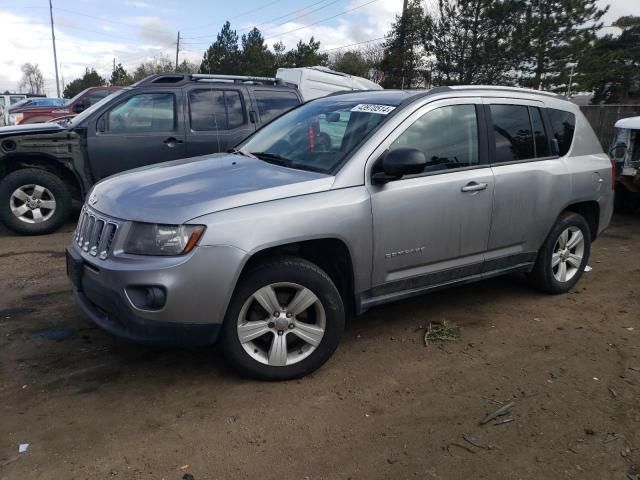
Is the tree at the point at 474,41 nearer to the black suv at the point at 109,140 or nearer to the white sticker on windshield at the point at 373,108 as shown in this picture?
the black suv at the point at 109,140

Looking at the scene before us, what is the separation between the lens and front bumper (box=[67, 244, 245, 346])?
2852mm

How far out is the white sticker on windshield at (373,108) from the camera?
3.72m

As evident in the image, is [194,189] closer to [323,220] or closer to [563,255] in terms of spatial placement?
[323,220]

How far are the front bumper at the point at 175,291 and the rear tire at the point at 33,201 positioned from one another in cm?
428

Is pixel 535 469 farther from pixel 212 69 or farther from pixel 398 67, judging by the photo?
pixel 212 69

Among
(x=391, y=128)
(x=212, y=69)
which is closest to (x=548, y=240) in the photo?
(x=391, y=128)

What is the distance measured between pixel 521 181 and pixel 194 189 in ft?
8.20

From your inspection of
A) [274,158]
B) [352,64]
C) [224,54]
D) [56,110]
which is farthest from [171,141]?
[224,54]

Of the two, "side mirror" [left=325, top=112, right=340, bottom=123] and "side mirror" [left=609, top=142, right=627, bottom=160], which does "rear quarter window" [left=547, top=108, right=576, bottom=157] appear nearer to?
"side mirror" [left=325, top=112, right=340, bottom=123]

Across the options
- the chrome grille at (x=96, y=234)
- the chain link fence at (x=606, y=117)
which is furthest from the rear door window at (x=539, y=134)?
the chain link fence at (x=606, y=117)

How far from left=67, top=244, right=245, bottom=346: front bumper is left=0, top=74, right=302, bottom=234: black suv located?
3926 millimetres

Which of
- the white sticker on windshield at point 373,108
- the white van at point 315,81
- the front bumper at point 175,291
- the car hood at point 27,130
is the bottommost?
the front bumper at point 175,291

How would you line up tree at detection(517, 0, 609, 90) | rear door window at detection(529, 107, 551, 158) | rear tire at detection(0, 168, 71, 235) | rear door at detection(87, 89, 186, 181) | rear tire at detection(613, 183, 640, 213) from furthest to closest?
tree at detection(517, 0, 609, 90) < rear tire at detection(613, 183, 640, 213) < rear door at detection(87, 89, 186, 181) < rear tire at detection(0, 168, 71, 235) < rear door window at detection(529, 107, 551, 158)

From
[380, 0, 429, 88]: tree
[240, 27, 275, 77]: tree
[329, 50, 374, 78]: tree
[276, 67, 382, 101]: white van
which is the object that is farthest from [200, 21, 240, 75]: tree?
[276, 67, 382, 101]: white van
